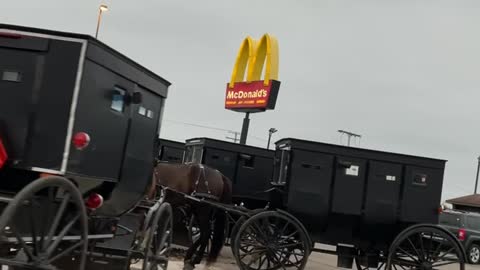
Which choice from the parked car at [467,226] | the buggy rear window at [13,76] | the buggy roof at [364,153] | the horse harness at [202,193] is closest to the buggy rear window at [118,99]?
the buggy rear window at [13,76]

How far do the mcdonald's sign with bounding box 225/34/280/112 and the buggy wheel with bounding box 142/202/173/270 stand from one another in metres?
20.6

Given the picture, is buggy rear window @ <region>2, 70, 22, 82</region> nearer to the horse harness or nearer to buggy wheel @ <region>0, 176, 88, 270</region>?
buggy wheel @ <region>0, 176, 88, 270</region>

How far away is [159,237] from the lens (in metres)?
6.82

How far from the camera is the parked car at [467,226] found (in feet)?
68.2

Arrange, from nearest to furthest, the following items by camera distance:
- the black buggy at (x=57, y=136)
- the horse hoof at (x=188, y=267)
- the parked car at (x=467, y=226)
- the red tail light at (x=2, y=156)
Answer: the black buggy at (x=57, y=136) < the red tail light at (x=2, y=156) < the horse hoof at (x=188, y=267) < the parked car at (x=467, y=226)

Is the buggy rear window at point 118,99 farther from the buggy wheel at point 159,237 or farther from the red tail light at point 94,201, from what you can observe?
the buggy wheel at point 159,237

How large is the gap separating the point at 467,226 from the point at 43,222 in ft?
64.5

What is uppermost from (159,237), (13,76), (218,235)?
(13,76)

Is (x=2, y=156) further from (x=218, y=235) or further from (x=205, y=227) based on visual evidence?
(x=218, y=235)

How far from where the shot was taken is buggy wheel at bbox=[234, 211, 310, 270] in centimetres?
950

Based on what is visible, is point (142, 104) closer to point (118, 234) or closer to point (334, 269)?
point (118, 234)

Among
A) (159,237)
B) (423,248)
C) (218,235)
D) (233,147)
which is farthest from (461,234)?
(159,237)

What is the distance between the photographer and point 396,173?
33.0 feet

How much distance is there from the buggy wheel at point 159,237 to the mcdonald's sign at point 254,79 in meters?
20.6
